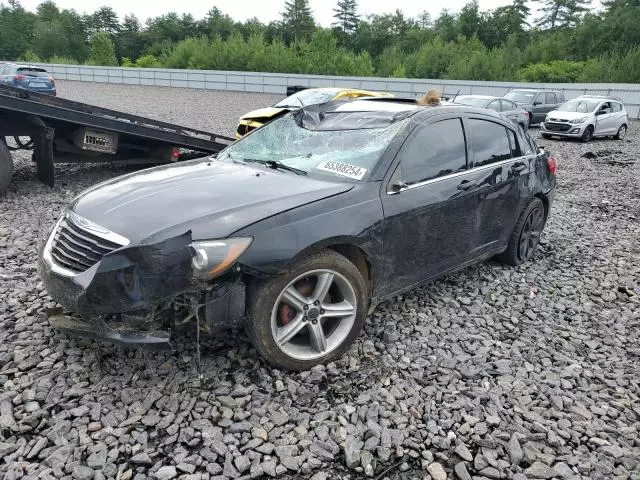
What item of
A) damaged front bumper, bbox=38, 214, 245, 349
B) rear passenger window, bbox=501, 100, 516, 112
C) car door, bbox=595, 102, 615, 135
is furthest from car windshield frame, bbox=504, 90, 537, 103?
damaged front bumper, bbox=38, 214, 245, 349

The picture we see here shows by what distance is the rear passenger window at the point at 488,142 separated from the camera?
4.14m

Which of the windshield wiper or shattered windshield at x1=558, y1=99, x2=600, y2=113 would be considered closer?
the windshield wiper

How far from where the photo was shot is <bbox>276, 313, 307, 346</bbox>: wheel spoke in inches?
116

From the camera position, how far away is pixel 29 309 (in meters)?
3.65

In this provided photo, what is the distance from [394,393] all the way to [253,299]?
3.32 feet

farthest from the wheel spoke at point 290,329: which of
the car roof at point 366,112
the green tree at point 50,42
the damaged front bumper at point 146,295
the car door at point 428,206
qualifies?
the green tree at point 50,42

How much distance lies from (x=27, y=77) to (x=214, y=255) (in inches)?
824

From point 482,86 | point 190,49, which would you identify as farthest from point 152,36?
point 482,86

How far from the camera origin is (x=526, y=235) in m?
4.95

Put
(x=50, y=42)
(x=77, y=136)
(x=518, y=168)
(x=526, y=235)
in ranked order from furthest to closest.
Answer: (x=50, y=42)
(x=77, y=136)
(x=526, y=235)
(x=518, y=168)

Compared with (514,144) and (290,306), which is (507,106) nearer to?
(514,144)

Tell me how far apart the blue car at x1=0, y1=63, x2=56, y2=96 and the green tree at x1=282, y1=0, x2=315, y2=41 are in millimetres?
48386

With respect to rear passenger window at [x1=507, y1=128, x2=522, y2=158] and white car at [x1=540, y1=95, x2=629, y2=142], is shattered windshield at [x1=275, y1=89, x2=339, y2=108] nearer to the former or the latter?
rear passenger window at [x1=507, y1=128, x2=522, y2=158]

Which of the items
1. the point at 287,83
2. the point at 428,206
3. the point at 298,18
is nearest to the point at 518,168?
the point at 428,206
